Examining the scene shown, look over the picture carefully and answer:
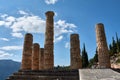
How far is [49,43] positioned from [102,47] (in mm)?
5638

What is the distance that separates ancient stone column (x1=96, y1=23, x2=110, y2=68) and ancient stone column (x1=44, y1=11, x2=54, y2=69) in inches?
194

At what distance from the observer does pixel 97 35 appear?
1881 centimetres

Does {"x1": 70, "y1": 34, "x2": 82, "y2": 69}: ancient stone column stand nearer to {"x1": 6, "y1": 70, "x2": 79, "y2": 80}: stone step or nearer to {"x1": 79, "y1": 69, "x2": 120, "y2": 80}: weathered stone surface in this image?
{"x1": 6, "y1": 70, "x2": 79, "y2": 80}: stone step

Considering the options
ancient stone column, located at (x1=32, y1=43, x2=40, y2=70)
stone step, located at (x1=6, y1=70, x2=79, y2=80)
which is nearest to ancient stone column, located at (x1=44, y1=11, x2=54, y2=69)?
ancient stone column, located at (x1=32, y1=43, x2=40, y2=70)

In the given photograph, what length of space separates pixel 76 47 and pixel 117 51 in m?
36.5

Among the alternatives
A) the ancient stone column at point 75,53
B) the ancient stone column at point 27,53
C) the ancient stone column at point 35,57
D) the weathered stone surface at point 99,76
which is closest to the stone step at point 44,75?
the weathered stone surface at point 99,76

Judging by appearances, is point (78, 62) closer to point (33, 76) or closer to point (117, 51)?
point (33, 76)

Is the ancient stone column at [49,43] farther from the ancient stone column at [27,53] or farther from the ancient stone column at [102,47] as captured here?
the ancient stone column at [102,47]

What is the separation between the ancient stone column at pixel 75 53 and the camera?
18.7 metres

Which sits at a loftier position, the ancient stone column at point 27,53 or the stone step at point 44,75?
the ancient stone column at point 27,53

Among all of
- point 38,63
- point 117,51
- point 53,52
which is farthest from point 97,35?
point 117,51

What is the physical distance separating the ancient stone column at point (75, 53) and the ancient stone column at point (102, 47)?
6.82 feet

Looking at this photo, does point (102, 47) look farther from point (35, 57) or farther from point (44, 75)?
point (35, 57)

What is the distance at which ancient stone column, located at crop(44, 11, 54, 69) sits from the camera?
19.2 meters
